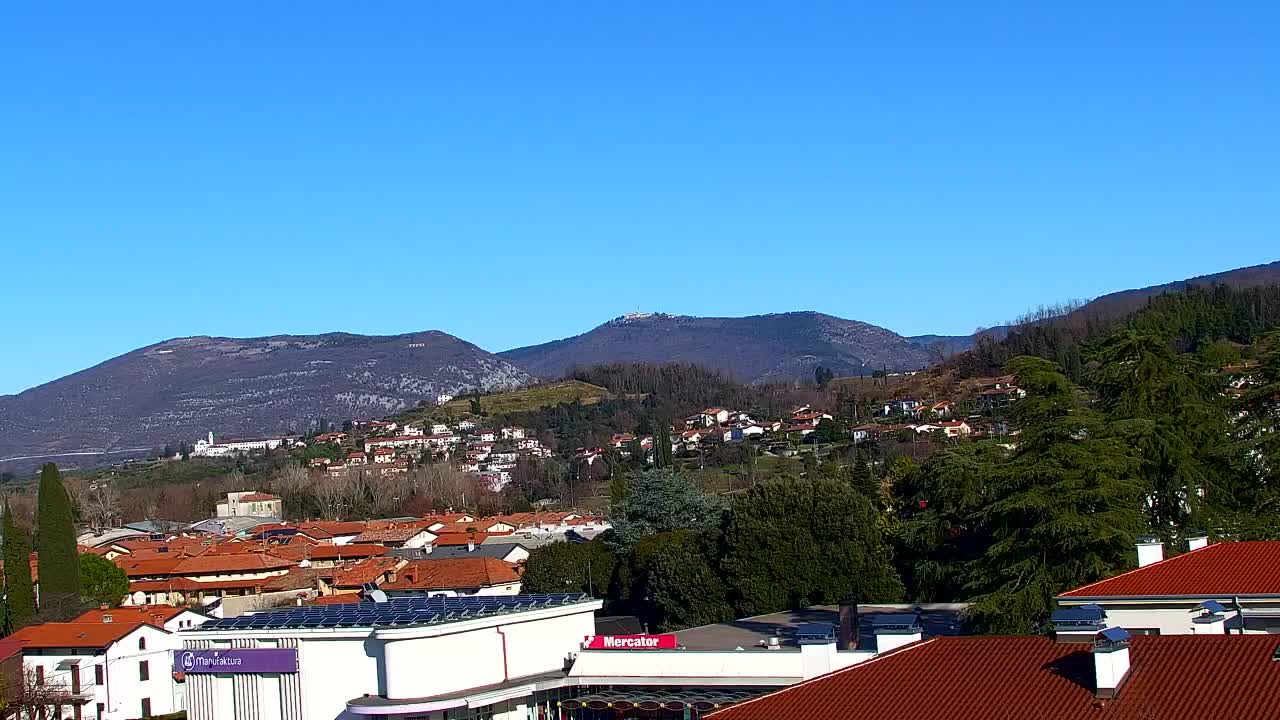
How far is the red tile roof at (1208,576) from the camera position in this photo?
21.0 meters

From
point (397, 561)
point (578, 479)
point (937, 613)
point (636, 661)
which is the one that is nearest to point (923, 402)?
point (578, 479)

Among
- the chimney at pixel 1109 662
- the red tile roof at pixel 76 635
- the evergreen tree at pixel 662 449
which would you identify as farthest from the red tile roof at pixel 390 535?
the chimney at pixel 1109 662

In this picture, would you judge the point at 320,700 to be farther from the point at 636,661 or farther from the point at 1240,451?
the point at 1240,451

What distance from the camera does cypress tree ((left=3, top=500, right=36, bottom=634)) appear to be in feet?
180

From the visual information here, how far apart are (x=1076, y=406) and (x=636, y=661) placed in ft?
48.3

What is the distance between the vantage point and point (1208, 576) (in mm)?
21719

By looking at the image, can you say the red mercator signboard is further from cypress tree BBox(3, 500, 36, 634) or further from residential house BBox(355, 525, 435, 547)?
residential house BBox(355, 525, 435, 547)

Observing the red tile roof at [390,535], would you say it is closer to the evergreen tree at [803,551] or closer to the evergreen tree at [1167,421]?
the evergreen tree at [803,551]

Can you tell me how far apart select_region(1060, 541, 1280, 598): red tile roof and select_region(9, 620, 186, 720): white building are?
28695 millimetres

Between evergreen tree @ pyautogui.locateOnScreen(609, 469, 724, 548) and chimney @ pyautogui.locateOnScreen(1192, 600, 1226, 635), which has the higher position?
evergreen tree @ pyautogui.locateOnScreen(609, 469, 724, 548)

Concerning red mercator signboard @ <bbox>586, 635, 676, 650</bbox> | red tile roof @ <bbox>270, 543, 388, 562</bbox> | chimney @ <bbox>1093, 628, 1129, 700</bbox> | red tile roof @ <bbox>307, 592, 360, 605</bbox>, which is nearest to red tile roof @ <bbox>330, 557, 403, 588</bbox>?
red tile roof @ <bbox>307, 592, 360, 605</bbox>

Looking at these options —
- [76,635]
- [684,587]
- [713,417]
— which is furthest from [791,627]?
[713,417]

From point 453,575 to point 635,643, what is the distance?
1472 inches

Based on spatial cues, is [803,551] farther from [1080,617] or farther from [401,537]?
[401,537]
